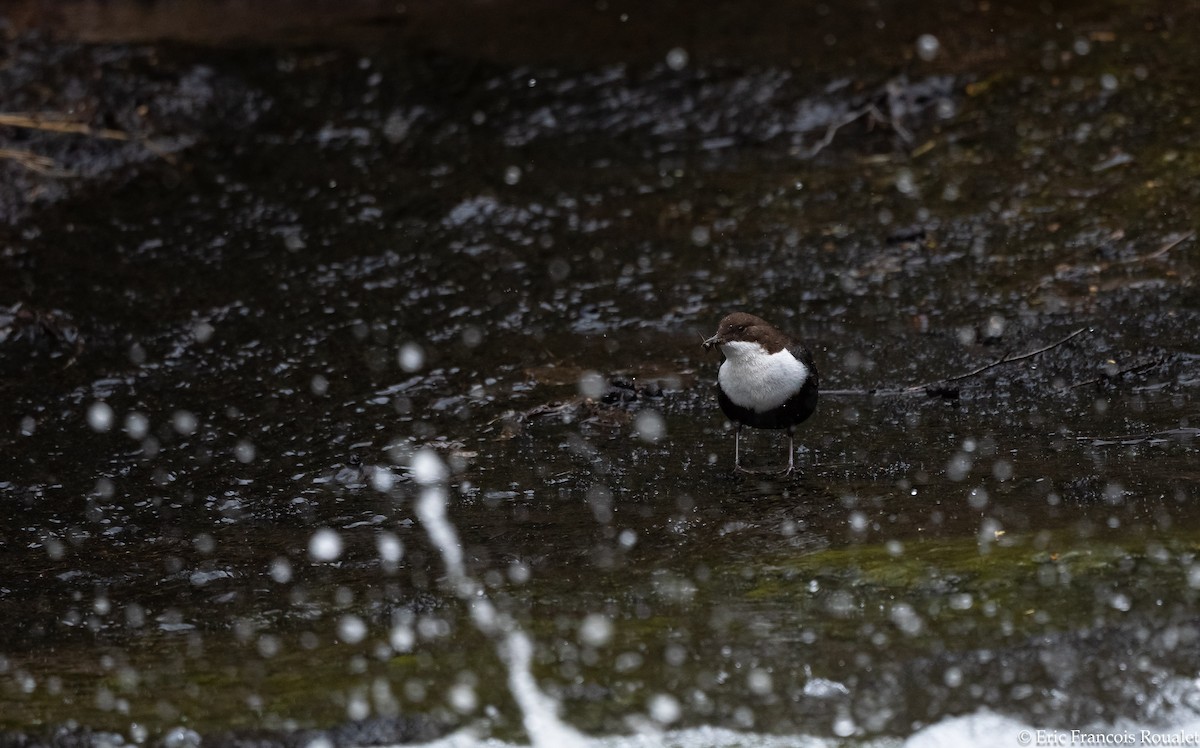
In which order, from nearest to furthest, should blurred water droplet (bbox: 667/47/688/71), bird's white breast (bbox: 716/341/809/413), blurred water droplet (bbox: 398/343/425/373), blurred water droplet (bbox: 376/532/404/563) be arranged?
blurred water droplet (bbox: 376/532/404/563) < bird's white breast (bbox: 716/341/809/413) < blurred water droplet (bbox: 398/343/425/373) < blurred water droplet (bbox: 667/47/688/71)

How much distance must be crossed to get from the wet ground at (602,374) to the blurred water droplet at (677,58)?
65mm

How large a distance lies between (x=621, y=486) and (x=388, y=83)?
6.05 meters

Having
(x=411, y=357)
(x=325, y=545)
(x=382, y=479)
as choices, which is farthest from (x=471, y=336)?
(x=325, y=545)

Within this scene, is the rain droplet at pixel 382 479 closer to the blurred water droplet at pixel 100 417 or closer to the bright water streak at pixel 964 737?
the blurred water droplet at pixel 100 417

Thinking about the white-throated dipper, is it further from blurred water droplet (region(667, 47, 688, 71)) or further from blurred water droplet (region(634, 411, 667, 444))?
blurred water droplet (region(667, 47, 688, 71))

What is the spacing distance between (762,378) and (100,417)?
3.16 metres

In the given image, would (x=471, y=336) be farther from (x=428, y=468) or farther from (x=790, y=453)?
(x=790, y=453)

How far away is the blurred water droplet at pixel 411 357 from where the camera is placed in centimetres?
637

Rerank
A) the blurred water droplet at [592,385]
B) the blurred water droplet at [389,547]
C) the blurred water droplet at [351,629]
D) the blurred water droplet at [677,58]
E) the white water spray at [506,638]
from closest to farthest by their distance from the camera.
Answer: the white water spray at [506,638]
the blurred water droplet at [351,629]
the blurred water droplet at [389,547]
the blurred water droplet at [592,385]
the blurred water droplet at [677,58]

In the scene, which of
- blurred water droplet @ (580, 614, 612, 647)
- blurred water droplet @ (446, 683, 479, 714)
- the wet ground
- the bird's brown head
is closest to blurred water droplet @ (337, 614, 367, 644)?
the wet ground

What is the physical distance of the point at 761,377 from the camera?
16.6ft

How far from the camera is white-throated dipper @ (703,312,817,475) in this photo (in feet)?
16.7

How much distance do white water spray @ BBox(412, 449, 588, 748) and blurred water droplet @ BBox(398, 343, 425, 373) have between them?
143cm

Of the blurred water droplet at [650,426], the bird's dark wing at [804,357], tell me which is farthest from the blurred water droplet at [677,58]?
the bird's dark wing at [804,357]
